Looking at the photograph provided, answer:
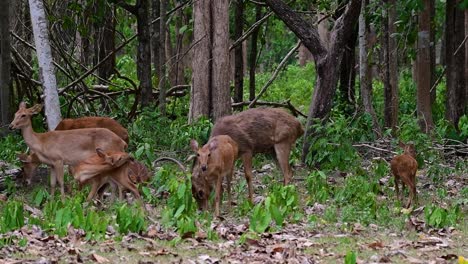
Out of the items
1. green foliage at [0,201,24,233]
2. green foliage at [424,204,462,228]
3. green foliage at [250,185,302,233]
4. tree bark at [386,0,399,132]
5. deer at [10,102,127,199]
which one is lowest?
green foliage at [424,204,462,228]

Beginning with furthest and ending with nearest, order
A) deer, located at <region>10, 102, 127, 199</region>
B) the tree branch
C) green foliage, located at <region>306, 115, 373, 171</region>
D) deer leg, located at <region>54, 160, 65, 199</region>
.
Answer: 1. the tree branch
2. green foliage, located at <region>306, 115, 373, 171</region>
3. deer, located at <region>10, 102, 127, 199</region>
4. deer leg, located at <region>54, 160, 65, 199</region>

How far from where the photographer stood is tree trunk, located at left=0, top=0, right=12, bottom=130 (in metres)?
15.0

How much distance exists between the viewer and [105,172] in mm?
11008

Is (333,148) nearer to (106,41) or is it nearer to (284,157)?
(284,157)

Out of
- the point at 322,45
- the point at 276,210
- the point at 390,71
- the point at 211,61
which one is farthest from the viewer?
the point at 390,71

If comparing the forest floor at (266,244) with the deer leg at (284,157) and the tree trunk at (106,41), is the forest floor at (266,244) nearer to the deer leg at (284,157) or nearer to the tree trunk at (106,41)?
the deer leg at (284,157)

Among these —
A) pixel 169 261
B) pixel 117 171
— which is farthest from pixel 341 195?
pixel 169 261

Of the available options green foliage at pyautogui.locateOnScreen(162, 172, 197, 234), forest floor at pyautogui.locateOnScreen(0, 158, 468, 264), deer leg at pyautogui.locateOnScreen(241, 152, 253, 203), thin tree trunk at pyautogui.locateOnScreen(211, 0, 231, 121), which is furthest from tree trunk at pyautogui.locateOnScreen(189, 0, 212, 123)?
forest floor at pyautogui.locateOnScreen(0, 158, 468, 264)

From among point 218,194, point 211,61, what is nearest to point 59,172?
point 218,194

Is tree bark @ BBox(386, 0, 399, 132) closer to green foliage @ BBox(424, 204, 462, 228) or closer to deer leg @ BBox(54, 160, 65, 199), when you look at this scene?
deer leg @ BBox(54, 160, 65, 199)

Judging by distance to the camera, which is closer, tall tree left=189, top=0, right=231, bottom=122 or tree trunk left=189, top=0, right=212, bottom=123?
tall tree left=189, top=0, right=231, bottom=122

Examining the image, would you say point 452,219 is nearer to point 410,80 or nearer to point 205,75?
point 205,75

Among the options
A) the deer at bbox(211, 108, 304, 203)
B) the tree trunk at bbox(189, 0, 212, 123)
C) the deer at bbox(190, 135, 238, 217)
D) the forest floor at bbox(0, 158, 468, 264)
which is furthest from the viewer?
the tree trunk at bbox(189, 0, 212, 123)

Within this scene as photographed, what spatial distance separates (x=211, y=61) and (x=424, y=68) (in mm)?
3465
